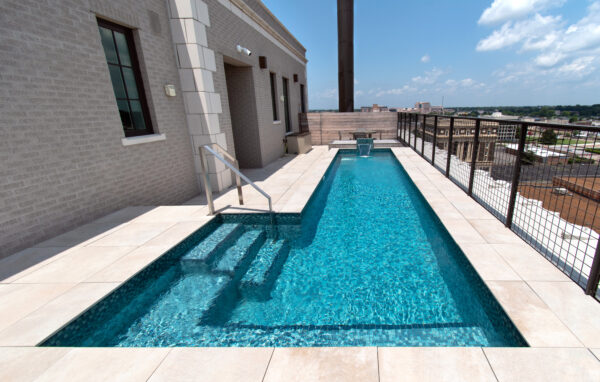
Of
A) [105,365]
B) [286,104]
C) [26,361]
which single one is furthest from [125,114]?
[286,104]

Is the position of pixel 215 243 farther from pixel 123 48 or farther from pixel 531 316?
pixel 123 48

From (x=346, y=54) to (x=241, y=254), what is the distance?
16.0 m

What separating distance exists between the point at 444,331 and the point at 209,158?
514 cm

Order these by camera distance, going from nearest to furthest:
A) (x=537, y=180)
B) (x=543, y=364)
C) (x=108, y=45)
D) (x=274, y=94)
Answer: (x=543, y=364), (x=108, y=45), (x=537, y=180), (x=274, y=94)

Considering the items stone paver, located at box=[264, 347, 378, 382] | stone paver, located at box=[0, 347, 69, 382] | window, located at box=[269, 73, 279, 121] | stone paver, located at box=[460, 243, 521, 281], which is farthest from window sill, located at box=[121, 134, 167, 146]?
window, located at box=[269, 73, 279, 121]

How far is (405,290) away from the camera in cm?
296

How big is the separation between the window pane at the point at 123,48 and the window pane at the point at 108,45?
0.11 metres

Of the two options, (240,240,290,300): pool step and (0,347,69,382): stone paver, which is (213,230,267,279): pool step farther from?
(0,347,69,382): stone paver

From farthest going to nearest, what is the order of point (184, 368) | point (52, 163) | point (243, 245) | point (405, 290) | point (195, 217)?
point (195, 217) < point (243, 245) < point (52, 163) < point (405, 290) < point (184, 368)

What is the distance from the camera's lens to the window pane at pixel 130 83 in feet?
14.6

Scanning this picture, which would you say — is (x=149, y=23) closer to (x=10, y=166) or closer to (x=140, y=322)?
(x=10, y=166)

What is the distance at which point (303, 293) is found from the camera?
3023 mm

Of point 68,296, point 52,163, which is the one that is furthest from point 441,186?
point 52,163

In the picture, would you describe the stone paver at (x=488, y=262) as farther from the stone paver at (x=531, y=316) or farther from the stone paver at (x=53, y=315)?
the stone paver at (x=53, y=315)
